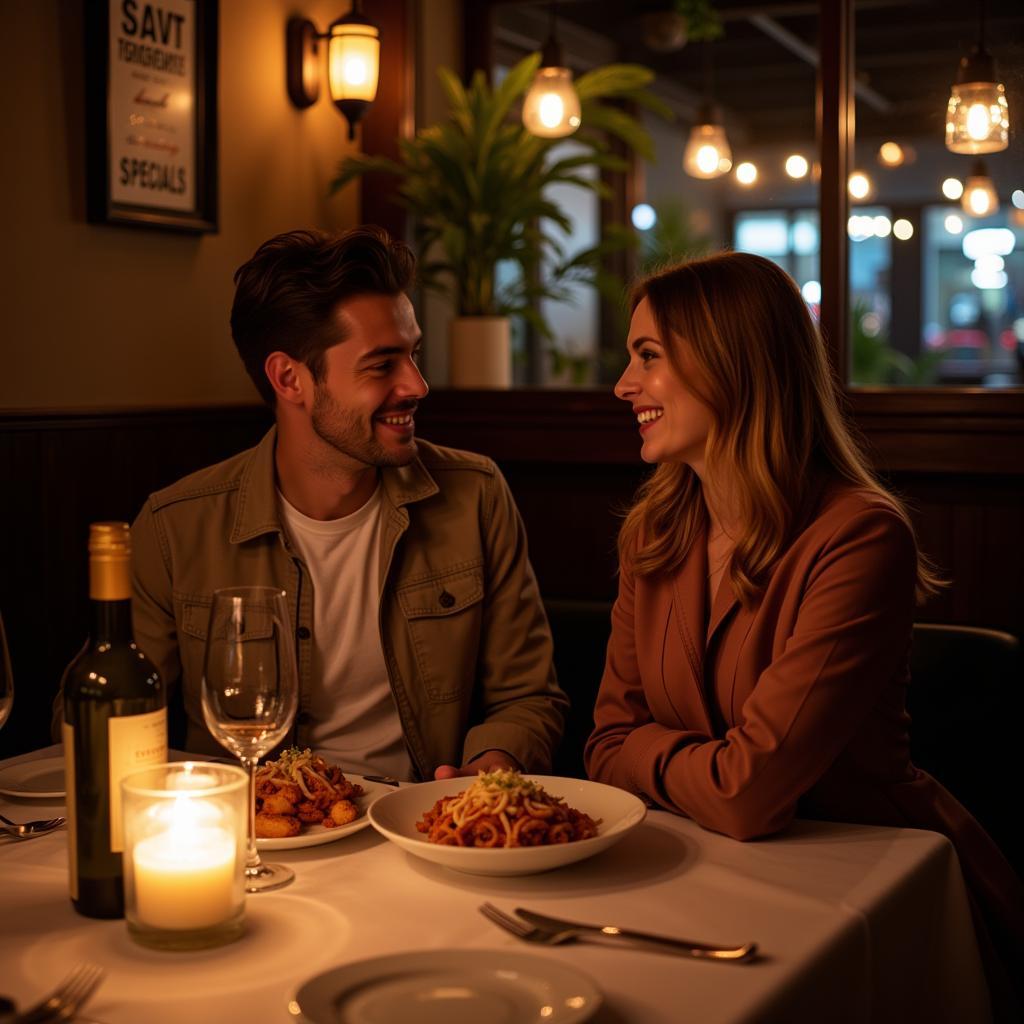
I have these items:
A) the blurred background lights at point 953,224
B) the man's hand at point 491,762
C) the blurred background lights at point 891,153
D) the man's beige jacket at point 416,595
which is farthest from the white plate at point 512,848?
the blurred background lights at point 953,224

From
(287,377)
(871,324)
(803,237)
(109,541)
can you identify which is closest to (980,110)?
(287,377)

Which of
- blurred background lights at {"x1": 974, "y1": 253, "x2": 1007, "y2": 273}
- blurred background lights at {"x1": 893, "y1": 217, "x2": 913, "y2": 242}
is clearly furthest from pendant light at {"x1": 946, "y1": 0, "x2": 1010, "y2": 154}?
blurred background lights at {"x1": 893, "y1": 217, "x2": 913, "y2": 242}

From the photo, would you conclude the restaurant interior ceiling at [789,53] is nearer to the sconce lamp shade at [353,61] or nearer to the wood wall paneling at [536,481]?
the sconce lamp shade at [353,61]

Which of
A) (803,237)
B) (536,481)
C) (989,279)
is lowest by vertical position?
(536,481)

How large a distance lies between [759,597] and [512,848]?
62 centimetres

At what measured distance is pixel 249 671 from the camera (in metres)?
1.30

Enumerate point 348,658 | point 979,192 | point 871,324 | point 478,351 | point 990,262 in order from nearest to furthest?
point 348,658
point 478,351
point 979,192
point 871,324
point 990,262

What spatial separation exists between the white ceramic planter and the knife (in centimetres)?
271

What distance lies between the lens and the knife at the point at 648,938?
116 cm

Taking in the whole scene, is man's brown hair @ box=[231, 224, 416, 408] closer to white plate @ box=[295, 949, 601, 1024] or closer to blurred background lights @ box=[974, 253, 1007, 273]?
white plate @ box=[295, 949, 601, 1024]

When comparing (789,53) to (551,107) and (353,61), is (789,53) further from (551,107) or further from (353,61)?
(353,61)

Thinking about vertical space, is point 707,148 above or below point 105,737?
above

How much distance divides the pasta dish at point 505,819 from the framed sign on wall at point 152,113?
1.97 meters

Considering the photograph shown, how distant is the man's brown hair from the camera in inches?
89.7
